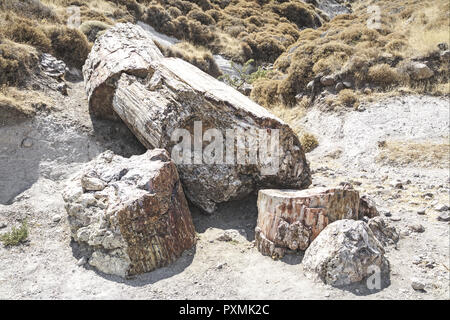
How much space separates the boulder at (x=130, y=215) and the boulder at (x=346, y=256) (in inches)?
78.6

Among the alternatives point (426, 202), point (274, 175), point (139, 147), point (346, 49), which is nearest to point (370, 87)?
point (346, 49)

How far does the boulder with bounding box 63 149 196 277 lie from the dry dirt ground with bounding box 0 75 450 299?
217 mm

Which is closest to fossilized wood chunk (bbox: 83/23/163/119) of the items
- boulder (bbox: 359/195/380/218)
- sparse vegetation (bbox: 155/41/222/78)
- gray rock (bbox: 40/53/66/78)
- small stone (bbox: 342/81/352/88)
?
gray rock (bbox: 40/53/66/78)

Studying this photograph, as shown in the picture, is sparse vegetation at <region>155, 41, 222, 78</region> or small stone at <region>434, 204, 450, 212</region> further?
sparse vegetation at <region>155, 41, 222, 78</region>

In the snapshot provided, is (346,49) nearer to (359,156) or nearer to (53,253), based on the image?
(359,156)

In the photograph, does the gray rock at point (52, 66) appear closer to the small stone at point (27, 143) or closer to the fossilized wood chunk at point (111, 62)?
the fossilized wood chunk at point (111, 62)

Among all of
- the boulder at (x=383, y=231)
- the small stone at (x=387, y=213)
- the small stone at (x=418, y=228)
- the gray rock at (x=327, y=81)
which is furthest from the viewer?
the gray rock at (x=327, y=81)

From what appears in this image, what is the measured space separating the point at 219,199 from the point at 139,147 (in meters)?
2.67

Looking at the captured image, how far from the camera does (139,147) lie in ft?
24.9

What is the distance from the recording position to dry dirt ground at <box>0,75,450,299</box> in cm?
411

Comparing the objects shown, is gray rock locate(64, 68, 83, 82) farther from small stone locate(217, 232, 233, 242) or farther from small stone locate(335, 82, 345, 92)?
small stone locate(335, 82, 345, 92)

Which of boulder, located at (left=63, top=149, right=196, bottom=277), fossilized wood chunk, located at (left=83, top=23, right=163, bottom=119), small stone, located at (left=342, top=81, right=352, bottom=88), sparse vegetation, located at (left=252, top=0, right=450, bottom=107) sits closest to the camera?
boulder, located at (left=63, top=149, right=196, bottom=277)

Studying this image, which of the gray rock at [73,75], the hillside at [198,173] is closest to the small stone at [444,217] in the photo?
the hillside at [198,173]

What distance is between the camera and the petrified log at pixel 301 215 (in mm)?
4613
